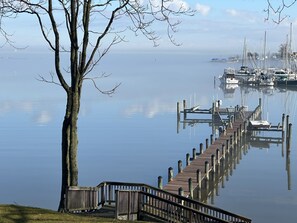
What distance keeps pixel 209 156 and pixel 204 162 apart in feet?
7.83

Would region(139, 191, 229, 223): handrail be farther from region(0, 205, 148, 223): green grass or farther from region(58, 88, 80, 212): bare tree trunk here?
region(0, 205, 148, 223): green grass

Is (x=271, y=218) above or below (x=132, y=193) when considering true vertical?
below

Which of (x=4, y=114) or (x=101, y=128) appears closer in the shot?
(x=101, y=128)

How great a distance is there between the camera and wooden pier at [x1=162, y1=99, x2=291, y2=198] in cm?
2523

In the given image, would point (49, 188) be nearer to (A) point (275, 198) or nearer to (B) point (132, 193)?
(A) point (275, 198)

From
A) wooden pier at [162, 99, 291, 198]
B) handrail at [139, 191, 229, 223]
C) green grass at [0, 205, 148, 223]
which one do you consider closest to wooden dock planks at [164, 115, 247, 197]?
wooden pier at [162, 99, 291, 198]

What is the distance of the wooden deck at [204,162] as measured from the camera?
81.4ft

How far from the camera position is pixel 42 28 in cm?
1349

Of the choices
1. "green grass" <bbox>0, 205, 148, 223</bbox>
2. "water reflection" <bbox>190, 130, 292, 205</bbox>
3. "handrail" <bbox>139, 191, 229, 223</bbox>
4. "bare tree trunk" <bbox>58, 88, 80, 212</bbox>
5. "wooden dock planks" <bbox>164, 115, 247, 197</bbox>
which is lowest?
"water reflection" <bbox>190, 130, 292, 205</bbox>

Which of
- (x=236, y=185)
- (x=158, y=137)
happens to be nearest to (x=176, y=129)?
(x=158, y=137)

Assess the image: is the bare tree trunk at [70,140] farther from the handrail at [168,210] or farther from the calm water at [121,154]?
the calm water at [121,154]

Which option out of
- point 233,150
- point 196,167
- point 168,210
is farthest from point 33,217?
point 233,150

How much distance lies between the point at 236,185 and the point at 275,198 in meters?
3.40

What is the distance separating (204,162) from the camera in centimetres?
3112
